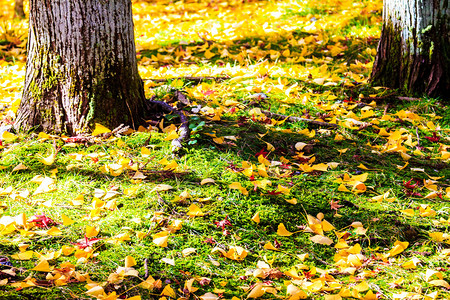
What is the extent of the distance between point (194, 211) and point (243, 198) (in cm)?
32

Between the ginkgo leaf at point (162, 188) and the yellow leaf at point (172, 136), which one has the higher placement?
the yellow leaf at point (172, 136)

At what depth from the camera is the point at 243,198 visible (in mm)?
2398

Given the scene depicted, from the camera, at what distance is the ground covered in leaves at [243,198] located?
73.7 inches

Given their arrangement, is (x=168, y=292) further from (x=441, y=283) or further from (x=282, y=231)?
(x=441, y=283)

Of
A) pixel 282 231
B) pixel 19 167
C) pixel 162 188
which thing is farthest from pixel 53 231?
pixel 282 231

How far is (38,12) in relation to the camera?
108 inches

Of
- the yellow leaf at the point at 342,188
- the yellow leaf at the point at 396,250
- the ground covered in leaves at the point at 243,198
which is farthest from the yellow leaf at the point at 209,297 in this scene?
the yellow leaf at the point at 342,188

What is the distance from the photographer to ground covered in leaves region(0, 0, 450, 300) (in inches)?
73.7

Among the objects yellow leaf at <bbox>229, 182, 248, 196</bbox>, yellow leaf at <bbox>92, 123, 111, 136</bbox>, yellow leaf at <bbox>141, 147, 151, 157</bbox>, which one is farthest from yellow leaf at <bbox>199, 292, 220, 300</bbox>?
yellow leaf at <bbox>92, 123, 111, 136</bbox>

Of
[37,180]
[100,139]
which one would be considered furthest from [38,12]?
[37,180]

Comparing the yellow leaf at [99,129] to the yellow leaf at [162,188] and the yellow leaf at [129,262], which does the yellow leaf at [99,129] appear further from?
the yellow leaf at [129,262]

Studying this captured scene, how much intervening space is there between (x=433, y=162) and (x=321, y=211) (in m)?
1.07

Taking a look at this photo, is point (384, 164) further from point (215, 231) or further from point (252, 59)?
point (252, 59)

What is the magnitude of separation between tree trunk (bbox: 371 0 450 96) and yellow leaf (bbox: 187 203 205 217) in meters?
2.41
